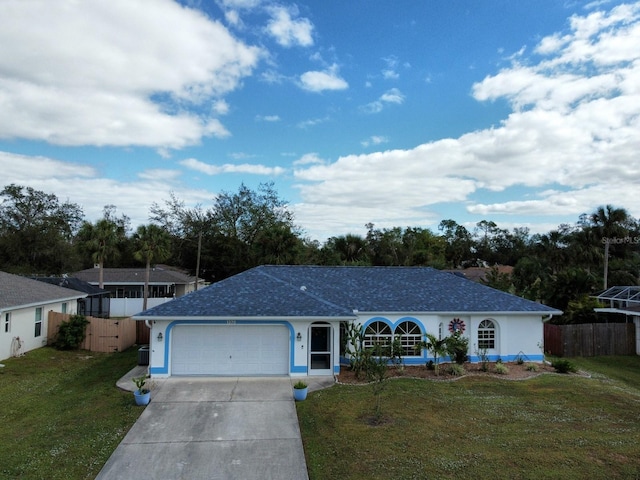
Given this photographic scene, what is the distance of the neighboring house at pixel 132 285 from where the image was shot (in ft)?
117

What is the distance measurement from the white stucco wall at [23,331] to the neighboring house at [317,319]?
25.5 ft

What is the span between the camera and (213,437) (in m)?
10.5

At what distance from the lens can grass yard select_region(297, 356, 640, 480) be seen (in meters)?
8.78

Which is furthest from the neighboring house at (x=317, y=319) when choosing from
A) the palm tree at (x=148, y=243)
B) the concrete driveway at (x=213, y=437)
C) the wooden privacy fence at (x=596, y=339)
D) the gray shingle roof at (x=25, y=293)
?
the palm tree at (x=148, y=243)

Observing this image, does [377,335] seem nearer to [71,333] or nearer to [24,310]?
[71,333]

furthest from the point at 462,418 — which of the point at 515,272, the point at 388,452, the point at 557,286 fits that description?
the point at 515,272

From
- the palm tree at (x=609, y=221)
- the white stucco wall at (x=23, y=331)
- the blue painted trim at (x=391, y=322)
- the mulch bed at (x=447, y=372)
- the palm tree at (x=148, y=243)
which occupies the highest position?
the palm tree at (x=609, y=221)

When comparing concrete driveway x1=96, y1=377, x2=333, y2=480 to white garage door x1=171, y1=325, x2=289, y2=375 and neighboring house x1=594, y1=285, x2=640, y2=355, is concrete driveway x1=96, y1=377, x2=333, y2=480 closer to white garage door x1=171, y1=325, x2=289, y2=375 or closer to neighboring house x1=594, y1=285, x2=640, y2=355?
white garage door x1=171, y1=325, x2=289, y2=375

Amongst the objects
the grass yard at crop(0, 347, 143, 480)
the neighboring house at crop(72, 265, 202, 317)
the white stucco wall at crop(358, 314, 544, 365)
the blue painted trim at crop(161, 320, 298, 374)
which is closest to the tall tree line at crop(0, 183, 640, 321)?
the neighboring house at crop(72, 265, 202, 317)

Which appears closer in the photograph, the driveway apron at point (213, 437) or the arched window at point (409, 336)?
the driveway apron at point (213, 437)

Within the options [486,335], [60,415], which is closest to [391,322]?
[486,335]

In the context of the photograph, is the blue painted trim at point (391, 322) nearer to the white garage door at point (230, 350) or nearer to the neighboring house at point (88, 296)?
the white garage door at point (230, 350)

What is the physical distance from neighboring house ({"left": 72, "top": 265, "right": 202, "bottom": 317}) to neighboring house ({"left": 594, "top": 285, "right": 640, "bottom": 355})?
32.5 meters

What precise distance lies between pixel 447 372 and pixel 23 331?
19606 mm
